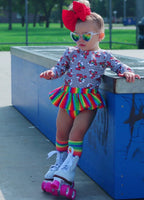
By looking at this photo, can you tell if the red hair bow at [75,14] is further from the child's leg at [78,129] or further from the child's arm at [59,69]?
the child's leg at [78,129]

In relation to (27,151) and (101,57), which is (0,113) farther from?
(101,57)

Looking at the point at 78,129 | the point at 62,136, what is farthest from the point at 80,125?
the point at 62,136

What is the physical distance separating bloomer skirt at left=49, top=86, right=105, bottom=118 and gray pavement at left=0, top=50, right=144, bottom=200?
683mm

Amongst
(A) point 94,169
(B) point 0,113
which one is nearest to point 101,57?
(A) point 94,169

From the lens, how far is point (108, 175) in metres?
Answer: 3.66

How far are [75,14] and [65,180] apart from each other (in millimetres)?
1225

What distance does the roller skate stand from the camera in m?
3.58

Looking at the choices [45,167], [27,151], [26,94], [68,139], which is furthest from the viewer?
[26,94]

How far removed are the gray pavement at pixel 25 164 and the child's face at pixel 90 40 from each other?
3.70 feet

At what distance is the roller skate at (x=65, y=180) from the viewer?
11.8 ft

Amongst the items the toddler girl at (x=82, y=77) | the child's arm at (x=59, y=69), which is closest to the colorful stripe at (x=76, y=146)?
the toddler girl at (x=82, y=77)

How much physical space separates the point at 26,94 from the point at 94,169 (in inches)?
122

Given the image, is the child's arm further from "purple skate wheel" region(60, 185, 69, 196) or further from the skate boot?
"purple skate wheel" region(60, 185, 69, 196)

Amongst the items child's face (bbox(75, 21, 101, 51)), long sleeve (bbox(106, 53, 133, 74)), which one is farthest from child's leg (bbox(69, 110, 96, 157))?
child's face (bbox(75, 21, 101, 51))
